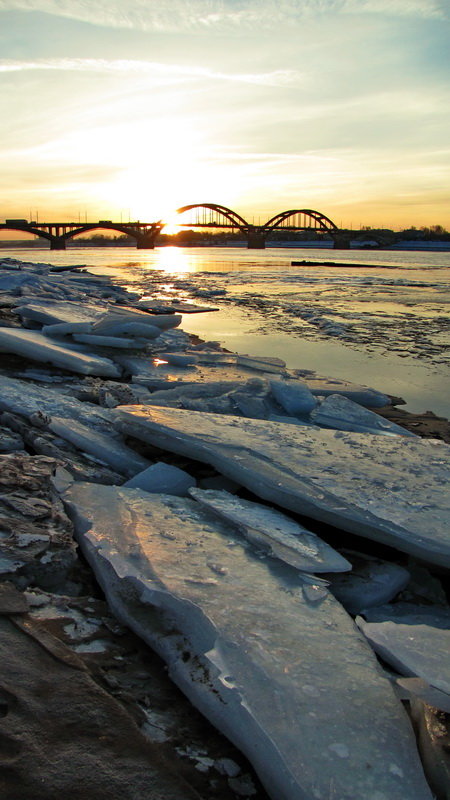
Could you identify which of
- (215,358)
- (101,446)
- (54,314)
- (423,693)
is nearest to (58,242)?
(54,314)

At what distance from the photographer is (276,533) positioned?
1906 millimetres

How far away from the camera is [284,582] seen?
1659 mm

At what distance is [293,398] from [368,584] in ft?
6.51

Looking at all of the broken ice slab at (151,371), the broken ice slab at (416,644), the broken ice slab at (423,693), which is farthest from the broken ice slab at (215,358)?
the broken ice slab at (423,693)

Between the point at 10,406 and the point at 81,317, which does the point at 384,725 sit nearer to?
the point at 10,406

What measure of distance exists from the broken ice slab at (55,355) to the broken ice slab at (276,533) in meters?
2.74

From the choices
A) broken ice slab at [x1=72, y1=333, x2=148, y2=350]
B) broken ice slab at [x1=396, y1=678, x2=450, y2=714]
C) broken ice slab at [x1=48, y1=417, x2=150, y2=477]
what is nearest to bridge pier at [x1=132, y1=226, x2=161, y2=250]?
broken ice slab at [x1=72, y1=333, x2=148, y2=350]

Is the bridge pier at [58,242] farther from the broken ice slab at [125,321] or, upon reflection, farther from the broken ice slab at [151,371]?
the broken ice slab at [151,371]

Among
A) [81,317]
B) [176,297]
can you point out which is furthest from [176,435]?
[176,297]

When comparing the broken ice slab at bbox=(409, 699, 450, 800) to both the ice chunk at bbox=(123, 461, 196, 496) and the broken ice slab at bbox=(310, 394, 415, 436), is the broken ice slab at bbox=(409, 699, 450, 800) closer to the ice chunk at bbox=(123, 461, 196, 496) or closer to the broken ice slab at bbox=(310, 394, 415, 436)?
the ice chunk at bbox=(123, 461, 196, 496)

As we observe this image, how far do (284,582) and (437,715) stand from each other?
546 millimetres

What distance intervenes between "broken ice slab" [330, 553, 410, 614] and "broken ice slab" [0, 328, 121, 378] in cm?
328

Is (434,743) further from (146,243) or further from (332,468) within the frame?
(146,243)

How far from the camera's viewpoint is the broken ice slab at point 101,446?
8.93 ft
